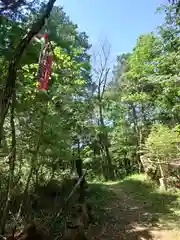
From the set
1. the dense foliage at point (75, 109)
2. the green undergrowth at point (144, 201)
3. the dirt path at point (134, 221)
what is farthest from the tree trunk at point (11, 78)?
the green undergrowth at point (144, 201)

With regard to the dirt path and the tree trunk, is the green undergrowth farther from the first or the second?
the tree trunk

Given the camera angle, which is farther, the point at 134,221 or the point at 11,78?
the point at 134,221

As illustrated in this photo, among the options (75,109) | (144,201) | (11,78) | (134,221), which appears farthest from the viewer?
(75,109)

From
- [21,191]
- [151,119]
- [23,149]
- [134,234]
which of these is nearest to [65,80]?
[23,149]

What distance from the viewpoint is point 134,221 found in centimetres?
662

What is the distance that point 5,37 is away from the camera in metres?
3.62

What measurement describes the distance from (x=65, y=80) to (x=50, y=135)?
1.79 meters

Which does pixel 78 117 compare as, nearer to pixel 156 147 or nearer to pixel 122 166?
pixel 156 147

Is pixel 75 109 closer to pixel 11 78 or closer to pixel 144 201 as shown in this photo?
pixel 144 201

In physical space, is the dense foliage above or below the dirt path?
above

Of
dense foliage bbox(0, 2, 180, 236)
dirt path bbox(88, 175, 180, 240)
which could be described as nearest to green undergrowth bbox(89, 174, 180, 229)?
dirt path bbox(88, 175, 180, 240)

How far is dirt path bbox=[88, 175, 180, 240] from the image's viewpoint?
5.66m

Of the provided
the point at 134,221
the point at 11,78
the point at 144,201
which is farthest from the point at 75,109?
the point at 11,78

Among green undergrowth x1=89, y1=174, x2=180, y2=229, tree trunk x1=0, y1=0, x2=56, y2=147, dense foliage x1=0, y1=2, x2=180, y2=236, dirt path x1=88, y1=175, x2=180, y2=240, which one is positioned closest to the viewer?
tree trunk x1=0, y1=0, x2=56, y2=147
